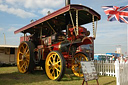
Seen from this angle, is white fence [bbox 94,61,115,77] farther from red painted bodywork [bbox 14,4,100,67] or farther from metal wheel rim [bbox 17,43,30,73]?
metal wheel rim [bbox 17,43,30,73]

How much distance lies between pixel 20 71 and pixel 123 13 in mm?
7024

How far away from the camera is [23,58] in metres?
8.30

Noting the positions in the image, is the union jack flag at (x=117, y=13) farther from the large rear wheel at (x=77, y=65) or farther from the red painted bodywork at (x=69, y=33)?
the large rear wheel at (x=77, y=65)

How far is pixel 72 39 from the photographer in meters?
6.37

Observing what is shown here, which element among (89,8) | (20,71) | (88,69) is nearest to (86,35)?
(89,8)

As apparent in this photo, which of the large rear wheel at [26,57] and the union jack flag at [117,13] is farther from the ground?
the union jack flag at [117,13]

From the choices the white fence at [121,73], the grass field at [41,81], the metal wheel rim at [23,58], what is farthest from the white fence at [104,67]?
the metal wheel rim at [23,58]

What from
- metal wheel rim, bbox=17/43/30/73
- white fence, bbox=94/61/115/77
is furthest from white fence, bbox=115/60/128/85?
metal wheel rim, bbox=17/43/30/73

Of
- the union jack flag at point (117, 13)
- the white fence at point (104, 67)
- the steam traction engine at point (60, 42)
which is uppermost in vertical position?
the union jack flag at point (117, 13)

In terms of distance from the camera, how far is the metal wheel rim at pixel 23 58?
8.11m

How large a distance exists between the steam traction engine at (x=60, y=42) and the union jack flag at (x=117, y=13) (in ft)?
6.12

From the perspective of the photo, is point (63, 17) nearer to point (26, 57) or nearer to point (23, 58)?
point (26, 57)

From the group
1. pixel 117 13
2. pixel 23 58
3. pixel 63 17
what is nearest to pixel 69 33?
pixel 63 17

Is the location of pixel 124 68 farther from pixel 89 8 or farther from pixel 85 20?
pixel 85 20
